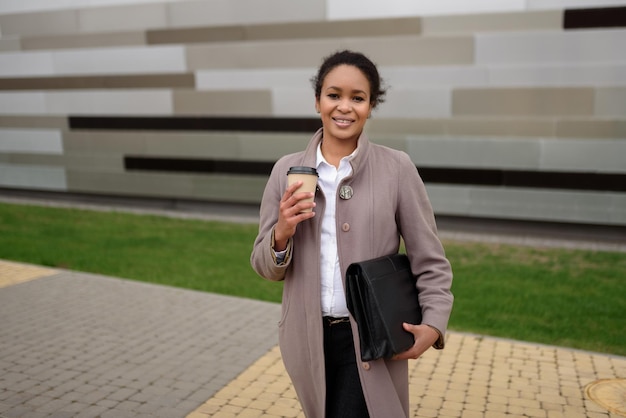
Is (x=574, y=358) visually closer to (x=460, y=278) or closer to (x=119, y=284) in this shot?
(x=460, y=278)

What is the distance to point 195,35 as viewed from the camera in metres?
10.6

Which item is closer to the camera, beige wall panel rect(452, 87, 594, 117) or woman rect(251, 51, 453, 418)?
woman rect(251, 51, 453, 418)

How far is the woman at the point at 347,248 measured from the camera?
2.24 metres

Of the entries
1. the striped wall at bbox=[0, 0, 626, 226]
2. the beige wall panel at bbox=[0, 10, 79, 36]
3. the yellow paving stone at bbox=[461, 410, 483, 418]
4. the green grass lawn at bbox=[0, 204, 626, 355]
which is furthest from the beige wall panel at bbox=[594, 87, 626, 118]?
the beige wall panel at bbox=[0, 10, 79, 36]

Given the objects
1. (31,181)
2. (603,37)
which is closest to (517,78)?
(603,37)

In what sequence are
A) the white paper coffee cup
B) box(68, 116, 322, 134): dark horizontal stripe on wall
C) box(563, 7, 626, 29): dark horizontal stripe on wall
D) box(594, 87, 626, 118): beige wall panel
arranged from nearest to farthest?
the white paper coffee cup, box(563, 7, 626, 29): dark horizontal stripe on wall, box(594, 87, 626, 118): beige wall panel, box(68, 116, 322, 134): dark horizontal stripe on wall

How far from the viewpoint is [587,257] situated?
7.79 metres

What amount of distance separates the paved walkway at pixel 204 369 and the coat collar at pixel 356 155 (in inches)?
86.3

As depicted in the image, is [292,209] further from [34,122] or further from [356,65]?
[34,122]

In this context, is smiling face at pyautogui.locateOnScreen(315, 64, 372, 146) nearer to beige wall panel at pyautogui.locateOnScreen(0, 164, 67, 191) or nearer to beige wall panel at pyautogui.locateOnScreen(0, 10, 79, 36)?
beige wall panel at pyautogui.locateOnScreen(0, 10, 79, 36)

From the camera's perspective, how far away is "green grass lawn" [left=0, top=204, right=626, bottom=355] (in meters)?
5.59

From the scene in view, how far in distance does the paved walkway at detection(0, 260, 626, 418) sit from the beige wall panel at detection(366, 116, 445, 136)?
4.47 m

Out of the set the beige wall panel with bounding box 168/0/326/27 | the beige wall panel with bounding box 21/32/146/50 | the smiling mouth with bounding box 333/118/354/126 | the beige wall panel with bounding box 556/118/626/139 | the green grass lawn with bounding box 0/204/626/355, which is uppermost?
the beige wall panel with bounding box 168/0/326/27

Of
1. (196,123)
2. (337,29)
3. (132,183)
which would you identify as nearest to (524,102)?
(337,29)
